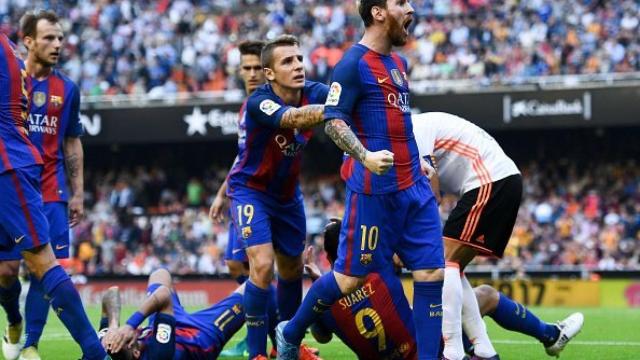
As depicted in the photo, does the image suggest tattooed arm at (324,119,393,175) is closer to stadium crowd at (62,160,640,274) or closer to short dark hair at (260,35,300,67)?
short dark hair at (260,35,300,67)

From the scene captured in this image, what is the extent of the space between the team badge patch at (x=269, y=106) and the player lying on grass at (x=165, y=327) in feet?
A: 4.11

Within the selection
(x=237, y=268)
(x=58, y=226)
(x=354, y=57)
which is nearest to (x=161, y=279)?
(x=58, y=226)

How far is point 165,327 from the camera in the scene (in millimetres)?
7137

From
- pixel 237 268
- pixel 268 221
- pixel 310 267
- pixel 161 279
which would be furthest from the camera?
pixel 237 268

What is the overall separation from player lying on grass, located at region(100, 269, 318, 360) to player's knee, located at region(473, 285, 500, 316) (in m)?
1.64

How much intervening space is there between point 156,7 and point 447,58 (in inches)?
353

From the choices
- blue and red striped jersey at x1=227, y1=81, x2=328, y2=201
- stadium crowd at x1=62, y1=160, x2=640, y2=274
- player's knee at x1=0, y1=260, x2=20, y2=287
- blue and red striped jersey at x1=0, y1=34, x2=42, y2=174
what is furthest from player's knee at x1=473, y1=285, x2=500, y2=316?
stadium crowd at x1=62, y1=160, x2=640, y2=274

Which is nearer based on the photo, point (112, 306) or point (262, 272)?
point (112, 306)

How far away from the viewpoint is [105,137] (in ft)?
92.3

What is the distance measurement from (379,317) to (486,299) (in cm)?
105

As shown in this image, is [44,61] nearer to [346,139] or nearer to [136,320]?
[136,320]

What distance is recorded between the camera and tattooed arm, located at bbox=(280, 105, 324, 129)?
7.43m

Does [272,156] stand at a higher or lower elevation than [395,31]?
lower

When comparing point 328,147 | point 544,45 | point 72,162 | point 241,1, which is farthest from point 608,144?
point 72,162
